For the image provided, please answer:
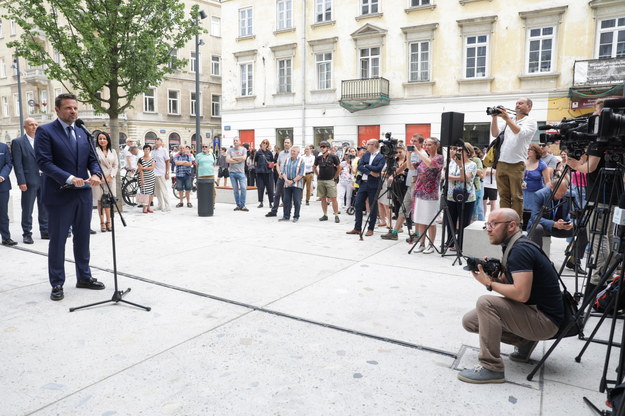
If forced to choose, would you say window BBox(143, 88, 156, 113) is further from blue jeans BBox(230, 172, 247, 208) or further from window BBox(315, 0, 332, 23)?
blue jeans BBox(230, 172, 247, 208)

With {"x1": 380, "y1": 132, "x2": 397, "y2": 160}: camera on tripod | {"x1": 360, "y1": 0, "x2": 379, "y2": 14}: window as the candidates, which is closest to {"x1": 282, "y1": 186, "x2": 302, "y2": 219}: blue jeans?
{"x1": 380, "y1": 132, "x2": 397, "y2": 160}: camera on tripod

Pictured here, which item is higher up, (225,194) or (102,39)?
(102,39)

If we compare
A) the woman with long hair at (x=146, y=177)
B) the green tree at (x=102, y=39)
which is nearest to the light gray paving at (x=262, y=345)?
the woman with long hair at (x=146, y=177)

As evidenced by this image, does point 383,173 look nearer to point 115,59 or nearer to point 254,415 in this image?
point 254,415

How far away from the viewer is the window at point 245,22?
26641 mm

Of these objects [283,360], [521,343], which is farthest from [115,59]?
[521,343]

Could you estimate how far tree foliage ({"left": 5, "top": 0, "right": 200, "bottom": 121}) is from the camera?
10.5m

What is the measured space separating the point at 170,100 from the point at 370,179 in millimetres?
35203

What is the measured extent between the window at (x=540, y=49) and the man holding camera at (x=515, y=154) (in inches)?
608

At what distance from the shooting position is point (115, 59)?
10.9 m

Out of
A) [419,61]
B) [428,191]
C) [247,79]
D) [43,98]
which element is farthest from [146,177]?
[43,98]

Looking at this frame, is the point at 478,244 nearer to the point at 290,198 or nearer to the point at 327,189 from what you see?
the point at 327,189

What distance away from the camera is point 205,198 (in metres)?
10.9

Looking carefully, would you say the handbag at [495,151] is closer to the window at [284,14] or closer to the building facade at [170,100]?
the window at [284,14]
